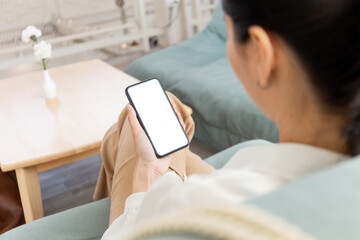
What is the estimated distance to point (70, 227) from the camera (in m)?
1.29

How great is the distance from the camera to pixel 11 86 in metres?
2.46

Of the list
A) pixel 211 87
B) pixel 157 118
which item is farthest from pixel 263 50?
pixel 211 87

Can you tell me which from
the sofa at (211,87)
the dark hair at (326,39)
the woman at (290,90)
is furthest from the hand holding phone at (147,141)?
the sofa at (211,87)

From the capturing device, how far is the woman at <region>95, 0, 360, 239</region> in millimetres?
482

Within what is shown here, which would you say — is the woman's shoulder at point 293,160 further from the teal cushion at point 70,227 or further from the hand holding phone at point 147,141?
the teal cushion at point 70,227

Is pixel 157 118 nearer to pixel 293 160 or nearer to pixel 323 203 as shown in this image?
pixel 293 160

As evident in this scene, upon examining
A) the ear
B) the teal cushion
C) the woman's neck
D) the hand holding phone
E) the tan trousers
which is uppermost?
the ear

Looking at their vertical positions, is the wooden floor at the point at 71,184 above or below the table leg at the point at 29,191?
below

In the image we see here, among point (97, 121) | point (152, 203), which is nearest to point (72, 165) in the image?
point (97, 121)

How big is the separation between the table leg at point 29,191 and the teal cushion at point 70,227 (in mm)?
473

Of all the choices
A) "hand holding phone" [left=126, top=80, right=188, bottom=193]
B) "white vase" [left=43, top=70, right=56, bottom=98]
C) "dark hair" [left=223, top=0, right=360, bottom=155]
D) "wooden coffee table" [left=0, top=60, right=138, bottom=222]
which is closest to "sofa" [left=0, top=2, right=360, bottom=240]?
"dark hair" [left=223, top=0, right=360, bottom=155]

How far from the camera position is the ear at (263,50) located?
0.53 m

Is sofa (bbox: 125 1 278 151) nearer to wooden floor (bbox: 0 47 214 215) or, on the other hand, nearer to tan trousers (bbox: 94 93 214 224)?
wooden floor (bbox: 0 47 214 215)

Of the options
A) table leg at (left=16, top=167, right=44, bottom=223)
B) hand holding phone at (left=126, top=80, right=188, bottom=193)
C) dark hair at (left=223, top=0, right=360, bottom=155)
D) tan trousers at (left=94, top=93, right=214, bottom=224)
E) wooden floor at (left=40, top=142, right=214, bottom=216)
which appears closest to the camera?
dark hair at (left=223, top=0, right=360, bottom=155)
